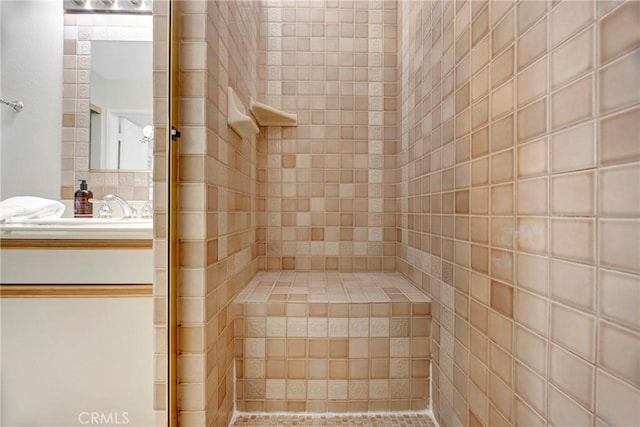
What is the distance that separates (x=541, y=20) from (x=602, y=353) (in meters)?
0.64

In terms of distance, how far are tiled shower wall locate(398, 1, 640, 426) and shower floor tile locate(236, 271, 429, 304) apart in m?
0.24

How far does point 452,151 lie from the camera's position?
1.05m

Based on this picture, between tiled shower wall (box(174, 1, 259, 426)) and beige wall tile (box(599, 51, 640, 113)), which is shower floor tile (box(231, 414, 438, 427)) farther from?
beige wall tile (box(599, 51, 640, 113))

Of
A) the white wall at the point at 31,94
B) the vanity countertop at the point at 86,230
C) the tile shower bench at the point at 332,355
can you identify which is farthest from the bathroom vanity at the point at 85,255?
the tile shower bench at the point at 332,355

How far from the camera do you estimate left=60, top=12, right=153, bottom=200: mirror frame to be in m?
1.23

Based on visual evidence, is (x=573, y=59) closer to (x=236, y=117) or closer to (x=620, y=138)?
(x=620, y=138)

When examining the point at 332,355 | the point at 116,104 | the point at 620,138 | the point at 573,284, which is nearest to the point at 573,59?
the point at 620,138

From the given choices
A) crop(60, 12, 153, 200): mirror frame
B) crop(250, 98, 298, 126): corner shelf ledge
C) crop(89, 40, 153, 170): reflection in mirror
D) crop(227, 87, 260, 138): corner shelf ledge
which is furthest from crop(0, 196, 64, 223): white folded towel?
crop(250, 98, 298, 126): corner shelf ledge

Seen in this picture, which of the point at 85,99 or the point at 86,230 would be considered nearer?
the point at 86,230

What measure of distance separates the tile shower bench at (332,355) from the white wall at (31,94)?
31.1 inches

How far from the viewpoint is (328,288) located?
4.72 ft

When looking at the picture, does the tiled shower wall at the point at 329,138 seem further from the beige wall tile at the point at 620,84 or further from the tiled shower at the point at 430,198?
the beige wall tile at the point at 620,84

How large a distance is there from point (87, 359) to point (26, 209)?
1.66 ft

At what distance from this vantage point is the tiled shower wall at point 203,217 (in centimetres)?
92
